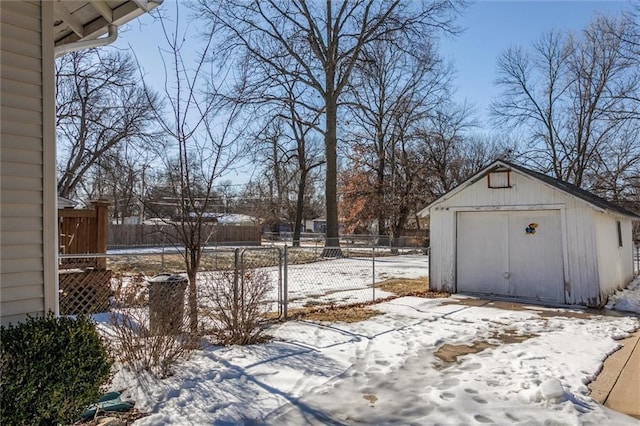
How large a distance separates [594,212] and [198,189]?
8249mm

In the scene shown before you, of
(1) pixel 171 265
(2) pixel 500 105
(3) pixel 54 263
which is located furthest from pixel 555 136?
(3) pixel 54 263

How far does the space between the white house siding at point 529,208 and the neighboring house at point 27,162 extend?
9.04 meters

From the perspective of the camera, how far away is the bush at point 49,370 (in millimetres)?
2668

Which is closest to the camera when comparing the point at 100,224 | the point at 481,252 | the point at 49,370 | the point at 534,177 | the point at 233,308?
the point at 49,370

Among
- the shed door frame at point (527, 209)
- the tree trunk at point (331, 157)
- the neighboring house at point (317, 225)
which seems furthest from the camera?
the neighboring house at point (317, 225)

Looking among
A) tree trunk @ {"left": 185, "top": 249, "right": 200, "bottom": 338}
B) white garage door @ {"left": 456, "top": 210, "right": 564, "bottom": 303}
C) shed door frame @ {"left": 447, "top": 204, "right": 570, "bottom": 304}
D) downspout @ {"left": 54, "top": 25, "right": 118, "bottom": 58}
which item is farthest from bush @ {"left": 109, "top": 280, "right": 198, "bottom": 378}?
white garage door @ {"left": 456, "top": 210, "right": 564, "bottom": 303}

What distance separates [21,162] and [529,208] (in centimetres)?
949

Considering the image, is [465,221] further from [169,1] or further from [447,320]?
[169,1]

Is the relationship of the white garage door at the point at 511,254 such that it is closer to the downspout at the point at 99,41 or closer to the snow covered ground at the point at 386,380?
the snow covered ground at the point at 386,380

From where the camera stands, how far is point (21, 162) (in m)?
3.18

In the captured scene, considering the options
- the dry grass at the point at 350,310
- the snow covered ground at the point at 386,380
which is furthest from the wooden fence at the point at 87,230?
the snow covered ground at the point at 386,380

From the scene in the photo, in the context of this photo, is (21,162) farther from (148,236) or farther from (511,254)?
(148,236)

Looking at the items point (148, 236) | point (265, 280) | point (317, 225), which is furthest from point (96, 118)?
point (317, 225)

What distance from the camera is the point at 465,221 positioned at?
10438mm
